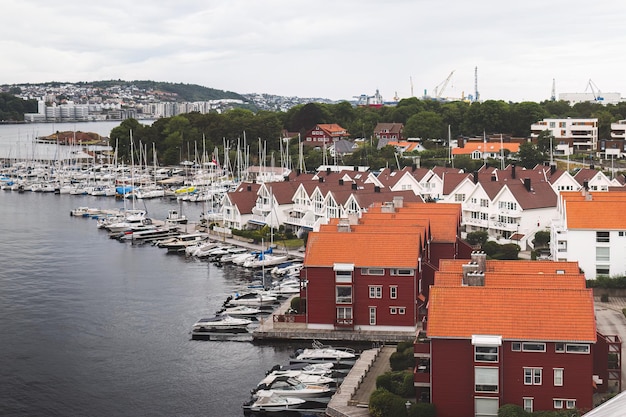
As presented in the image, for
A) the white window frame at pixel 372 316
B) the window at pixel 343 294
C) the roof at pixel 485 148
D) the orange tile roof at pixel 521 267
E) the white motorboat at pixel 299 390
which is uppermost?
the roof at pixel 485 148

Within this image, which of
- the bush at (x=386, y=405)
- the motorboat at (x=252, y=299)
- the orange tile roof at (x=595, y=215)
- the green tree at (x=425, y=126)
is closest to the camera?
the bush at (x=386, y=405)

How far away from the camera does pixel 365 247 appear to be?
125ft

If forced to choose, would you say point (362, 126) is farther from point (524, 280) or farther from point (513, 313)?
point (513, 313)

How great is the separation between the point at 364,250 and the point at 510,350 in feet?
40.9

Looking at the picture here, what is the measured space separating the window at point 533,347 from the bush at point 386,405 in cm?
415

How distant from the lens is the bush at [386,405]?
26.6 meters

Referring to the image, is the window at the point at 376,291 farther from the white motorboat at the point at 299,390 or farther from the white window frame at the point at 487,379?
the white window frame at the point at 487,379

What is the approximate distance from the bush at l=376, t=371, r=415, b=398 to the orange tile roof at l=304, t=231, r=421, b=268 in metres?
7.86

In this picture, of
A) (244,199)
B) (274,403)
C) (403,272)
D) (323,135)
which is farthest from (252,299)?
(323,135)

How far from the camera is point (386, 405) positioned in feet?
88.5

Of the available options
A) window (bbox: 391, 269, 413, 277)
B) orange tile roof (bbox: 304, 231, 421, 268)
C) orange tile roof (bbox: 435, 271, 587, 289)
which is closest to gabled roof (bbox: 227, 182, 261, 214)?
orange tile roof (bbox: 304, 231, 421, 268)

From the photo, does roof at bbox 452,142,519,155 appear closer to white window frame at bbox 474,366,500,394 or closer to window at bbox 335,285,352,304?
window at bbox 335,285,352,304

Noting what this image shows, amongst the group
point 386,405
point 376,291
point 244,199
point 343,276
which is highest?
point 244,199

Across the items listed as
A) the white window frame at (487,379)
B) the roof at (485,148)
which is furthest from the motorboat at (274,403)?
the roof at (485,148)
